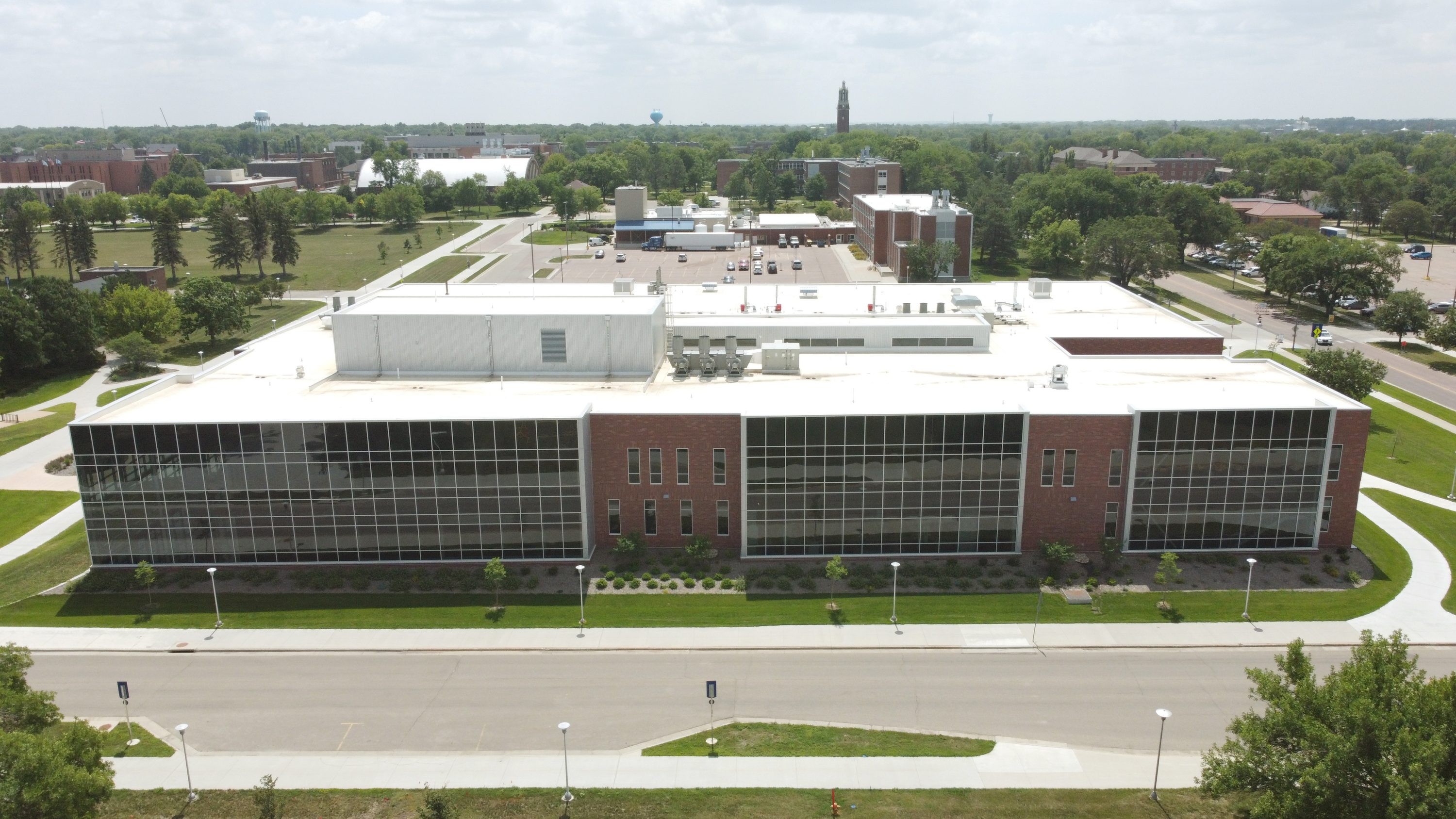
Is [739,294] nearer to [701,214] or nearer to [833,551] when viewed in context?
[833,551]

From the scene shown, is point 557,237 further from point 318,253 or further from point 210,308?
point 210,308

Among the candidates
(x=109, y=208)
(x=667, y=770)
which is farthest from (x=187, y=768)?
(x=109, y=208)

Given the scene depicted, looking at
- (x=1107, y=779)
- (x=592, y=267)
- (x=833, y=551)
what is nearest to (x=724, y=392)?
(x=833, y=551)

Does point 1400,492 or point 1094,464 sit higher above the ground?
point 1094,464

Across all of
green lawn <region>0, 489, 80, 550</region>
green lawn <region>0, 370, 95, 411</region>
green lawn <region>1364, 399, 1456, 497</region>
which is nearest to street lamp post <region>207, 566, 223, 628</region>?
green lawn <region>0, 489, 80, 550</region>

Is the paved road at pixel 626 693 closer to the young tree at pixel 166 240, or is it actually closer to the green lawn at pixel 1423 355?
the green lawn at pixel 1423 355

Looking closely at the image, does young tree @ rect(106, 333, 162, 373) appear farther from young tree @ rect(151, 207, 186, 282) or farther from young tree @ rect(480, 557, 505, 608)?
young tree @ rect(480, 557, 505, 608)
